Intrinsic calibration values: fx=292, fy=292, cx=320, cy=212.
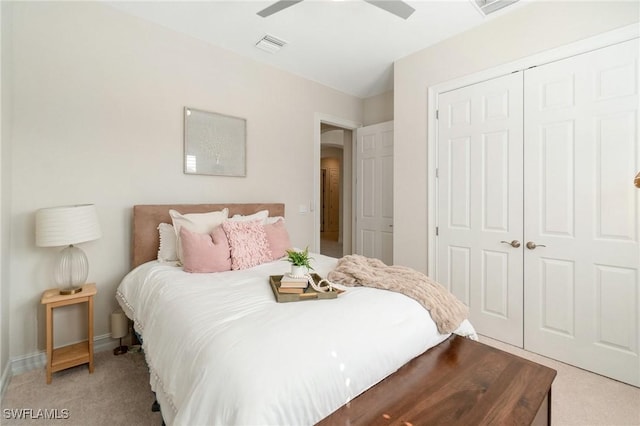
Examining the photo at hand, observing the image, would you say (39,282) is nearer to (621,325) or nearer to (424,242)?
(424,242)

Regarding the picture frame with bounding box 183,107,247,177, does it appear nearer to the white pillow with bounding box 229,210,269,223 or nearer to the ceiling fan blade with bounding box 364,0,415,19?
the white pillow with bounding box 229,210,269,223

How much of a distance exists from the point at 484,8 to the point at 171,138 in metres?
2.99

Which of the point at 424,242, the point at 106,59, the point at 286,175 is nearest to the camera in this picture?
the point at 106,59

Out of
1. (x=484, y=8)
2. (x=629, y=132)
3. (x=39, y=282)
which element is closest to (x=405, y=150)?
(x=484, y=8)

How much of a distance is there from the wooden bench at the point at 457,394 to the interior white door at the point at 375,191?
2.44 m

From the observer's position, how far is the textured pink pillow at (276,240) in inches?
103

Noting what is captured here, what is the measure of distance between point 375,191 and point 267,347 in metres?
3.26

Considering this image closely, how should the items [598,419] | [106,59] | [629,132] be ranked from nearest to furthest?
[598,419], [629,132], [106,59]

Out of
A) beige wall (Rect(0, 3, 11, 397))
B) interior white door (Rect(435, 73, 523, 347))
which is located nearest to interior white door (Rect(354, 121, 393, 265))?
interior white door (Rect(435, 73, 523, 347))

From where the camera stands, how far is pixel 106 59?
7.96 ft

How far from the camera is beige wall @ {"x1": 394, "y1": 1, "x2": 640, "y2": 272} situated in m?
2.19

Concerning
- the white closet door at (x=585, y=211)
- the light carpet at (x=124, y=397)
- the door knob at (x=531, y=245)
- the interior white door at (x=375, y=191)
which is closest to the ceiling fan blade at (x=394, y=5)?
the white closet door at (x=585, y=211)

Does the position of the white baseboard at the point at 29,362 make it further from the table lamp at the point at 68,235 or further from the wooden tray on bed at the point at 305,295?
the wooden tray on bed at the point at 305,295

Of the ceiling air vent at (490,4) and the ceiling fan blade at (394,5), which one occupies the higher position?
the ceiling air vent at (490,4)
